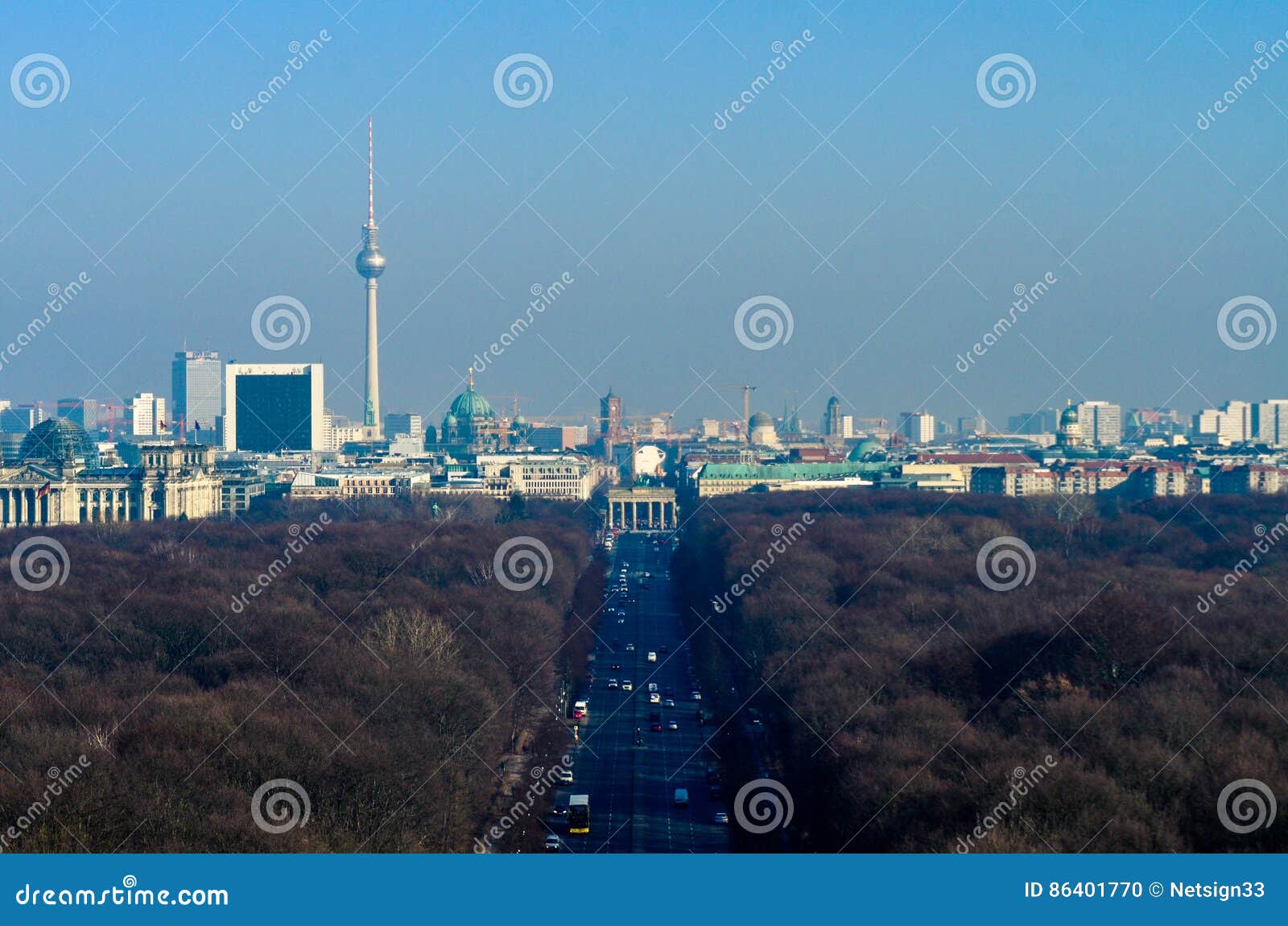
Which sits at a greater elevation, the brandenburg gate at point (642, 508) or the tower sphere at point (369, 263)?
the tower sphere at point (369, 263)

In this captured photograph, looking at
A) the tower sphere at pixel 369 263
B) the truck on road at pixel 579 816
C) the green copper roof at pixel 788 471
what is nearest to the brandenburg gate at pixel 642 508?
the green copper roof at pixel 788 471

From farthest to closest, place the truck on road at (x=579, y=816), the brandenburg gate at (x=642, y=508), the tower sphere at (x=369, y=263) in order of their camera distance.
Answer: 1. the tower sphere at (x=369, y=263)
2. the brandenburg gate at (x=642, y=508)
3. the truck on road at (x=579, y=816)

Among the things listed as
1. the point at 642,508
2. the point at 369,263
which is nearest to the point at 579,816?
the point at 642,508

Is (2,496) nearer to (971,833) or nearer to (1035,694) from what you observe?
(1035,694)

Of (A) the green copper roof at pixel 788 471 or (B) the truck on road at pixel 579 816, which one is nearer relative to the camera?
(B) the truck on road at pixel 579 816

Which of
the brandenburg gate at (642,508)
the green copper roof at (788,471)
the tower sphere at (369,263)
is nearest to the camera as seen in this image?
the brandenburg gate at (642,508)

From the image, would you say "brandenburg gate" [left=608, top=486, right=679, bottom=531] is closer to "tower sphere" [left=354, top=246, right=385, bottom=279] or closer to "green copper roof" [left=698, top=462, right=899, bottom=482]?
"green copper roof" [left=698, top=462, right=899, bottom=482]

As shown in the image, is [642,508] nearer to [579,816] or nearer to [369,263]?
[369,263]

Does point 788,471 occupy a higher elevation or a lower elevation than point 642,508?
higher

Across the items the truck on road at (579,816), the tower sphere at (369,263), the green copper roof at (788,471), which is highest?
the tower sphere at (369,263)

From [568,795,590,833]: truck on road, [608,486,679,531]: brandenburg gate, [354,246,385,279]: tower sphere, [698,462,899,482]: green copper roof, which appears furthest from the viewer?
[354,246,385,279]: tower sphere

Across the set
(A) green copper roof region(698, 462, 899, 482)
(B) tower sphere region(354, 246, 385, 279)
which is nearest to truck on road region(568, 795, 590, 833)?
(A) green copper roof region(698, 462, 899, 482)

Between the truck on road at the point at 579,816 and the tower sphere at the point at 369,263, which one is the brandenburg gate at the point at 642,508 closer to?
the tower sphere at the point at 369,263
